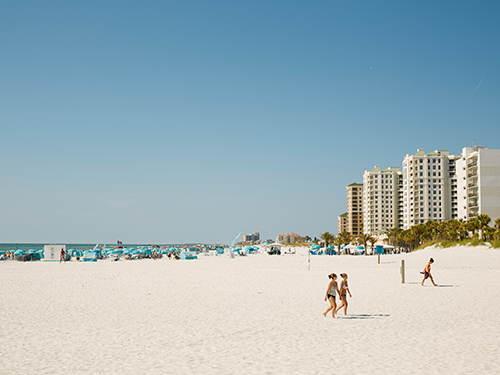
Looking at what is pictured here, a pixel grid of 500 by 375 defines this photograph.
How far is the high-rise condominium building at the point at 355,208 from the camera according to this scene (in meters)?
176

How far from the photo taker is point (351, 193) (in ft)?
588

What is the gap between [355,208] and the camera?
588ft

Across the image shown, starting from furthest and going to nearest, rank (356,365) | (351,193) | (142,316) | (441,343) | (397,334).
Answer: (351,193)
(142,316)
(397,334)
(441,343)
(356,365)

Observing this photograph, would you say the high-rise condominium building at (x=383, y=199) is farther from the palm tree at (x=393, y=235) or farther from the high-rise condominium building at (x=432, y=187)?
the palm tree at (x=393, y=235)

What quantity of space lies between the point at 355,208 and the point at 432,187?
5788 cm

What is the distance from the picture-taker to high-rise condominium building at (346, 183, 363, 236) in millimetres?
176250

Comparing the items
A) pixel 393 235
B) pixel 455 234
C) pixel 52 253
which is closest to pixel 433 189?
pixel 393 235

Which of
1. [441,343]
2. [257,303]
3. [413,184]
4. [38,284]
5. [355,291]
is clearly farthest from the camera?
[413,184]

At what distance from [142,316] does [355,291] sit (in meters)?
9.77

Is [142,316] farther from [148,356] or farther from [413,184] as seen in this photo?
[413,184]

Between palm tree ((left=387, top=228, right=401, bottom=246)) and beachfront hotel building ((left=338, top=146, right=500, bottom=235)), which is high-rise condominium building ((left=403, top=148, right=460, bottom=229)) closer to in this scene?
beachfront hotel building ((left=338, top=146, right=500, bottom=235))

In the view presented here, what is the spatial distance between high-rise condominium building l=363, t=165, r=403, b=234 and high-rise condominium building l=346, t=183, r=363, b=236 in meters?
26.5

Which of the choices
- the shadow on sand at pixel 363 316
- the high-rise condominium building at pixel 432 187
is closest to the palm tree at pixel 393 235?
the high-rise condominium building at pixel 432 187

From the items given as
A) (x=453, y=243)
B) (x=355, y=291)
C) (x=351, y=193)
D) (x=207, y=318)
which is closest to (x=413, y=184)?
(x=351, y=193)
